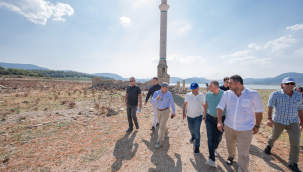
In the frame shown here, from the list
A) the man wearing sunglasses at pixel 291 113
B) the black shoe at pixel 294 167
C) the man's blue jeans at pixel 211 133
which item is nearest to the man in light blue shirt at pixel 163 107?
the man's blue jeans at pixel 211 133

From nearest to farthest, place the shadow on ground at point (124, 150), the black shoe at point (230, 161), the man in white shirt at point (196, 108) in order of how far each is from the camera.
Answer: the black shoe at point (230, 161) → the shadow on ground at point (124, 150) → the man in white shirt at point (196, 108)

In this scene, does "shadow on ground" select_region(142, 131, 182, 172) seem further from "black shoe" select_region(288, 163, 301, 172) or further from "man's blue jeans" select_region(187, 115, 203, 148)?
"black shoe" select_region(288, 163, 301, 172)

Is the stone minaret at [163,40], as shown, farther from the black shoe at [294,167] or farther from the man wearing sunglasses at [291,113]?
the black shoe at [294,167]

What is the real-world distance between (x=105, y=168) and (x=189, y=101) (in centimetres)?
290

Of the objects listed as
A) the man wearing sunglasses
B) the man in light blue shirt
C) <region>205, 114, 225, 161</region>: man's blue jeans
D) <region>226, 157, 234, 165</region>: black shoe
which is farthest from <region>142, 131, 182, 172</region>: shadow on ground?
the man wearing sunglasses

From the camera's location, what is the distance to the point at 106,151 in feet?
12.5

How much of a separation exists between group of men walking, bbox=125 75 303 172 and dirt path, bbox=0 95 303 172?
1.09 ft

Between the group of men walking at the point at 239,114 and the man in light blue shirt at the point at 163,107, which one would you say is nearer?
the group of men walking at the point at 239,114

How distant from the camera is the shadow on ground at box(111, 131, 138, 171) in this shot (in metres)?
3.30

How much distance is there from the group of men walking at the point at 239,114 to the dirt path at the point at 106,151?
0.33 meters

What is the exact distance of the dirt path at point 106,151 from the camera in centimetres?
315

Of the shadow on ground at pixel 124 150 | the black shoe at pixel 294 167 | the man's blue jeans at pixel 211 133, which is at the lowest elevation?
the shadow on ground at pixel 124 150

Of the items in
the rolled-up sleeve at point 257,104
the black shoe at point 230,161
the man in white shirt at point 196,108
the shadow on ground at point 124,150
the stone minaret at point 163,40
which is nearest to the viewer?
the rolled-up sleeve at point 257,104

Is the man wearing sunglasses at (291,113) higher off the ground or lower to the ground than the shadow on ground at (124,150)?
higher
